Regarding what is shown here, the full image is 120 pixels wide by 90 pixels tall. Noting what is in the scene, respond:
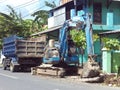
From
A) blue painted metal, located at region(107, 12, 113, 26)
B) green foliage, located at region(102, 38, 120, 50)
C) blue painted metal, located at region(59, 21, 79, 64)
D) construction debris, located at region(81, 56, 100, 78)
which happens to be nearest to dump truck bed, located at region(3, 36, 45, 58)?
blue painted metal, located at region(59, 21, 79, 64)

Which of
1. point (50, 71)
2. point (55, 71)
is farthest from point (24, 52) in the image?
point (55, 71)

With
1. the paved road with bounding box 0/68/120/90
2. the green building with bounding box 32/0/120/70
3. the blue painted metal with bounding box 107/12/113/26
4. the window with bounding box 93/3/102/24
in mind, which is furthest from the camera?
the window with bounding box 93/3/102/24

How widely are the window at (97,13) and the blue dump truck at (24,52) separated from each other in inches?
263

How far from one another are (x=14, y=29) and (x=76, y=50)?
2432cm

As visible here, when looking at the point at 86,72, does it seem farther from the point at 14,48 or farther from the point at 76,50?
the point at 14,48

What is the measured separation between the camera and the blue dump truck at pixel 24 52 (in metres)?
32.2

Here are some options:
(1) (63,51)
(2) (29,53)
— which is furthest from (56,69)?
(2) (29,53)

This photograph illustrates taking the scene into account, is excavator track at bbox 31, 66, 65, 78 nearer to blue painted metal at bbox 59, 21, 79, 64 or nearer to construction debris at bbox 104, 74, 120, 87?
blue painted metal at bbox 59, 21, 79, 64

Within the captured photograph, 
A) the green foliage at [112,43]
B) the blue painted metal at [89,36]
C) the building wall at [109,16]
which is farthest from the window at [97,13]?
the blue painted metal at [89,36]

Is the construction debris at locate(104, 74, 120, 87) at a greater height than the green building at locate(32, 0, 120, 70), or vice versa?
the green building at locate(32, 0, 120, 70)

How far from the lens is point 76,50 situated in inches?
1118

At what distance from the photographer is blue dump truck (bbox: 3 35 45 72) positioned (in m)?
32.2

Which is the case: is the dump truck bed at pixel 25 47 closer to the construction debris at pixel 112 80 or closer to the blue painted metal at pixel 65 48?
the blue painted metal at pixel 65 48

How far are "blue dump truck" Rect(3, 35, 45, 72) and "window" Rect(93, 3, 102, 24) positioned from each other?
6681mm
